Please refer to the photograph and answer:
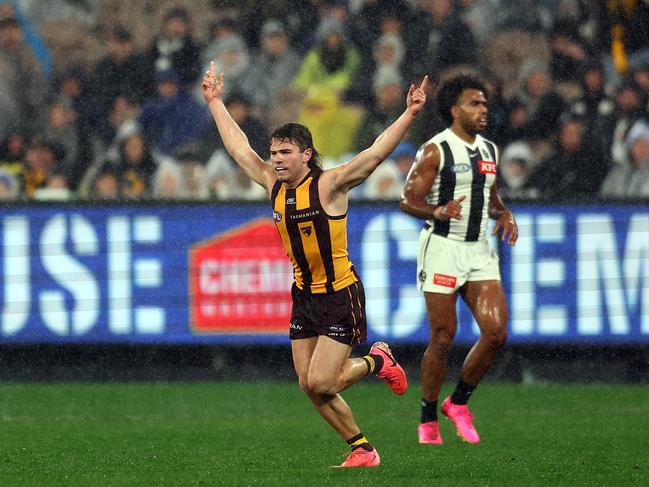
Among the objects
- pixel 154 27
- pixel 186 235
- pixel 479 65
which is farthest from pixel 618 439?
pixel 154 27

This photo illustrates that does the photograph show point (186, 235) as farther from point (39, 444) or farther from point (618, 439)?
point (618, 439)

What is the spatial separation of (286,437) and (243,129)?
4749mm

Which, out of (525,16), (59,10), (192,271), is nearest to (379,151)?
(192,271)

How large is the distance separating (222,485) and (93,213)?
567cm

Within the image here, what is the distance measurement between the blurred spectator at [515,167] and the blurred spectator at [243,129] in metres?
2.27

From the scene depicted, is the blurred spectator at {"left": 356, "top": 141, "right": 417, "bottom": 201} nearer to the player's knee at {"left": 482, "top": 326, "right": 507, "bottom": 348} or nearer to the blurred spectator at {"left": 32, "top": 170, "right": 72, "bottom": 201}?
the blurred spectator at {"left": 32, "top": 170, "right": 72, "bottom": 201}

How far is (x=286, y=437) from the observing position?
865 centimetres

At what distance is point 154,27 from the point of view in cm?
1348

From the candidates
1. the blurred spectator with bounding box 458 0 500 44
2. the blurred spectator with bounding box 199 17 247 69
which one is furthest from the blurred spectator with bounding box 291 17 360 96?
the blurred spectator with bounding box 458 0 500 44

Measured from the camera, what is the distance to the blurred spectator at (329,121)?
41.6 ft

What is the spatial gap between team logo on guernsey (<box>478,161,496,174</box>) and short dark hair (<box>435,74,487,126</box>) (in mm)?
372

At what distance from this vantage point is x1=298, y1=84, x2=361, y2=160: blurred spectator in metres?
12.7

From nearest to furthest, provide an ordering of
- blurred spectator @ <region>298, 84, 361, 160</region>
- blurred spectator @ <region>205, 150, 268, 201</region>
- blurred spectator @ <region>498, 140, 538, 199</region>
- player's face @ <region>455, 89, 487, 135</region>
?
player's face @ <region>455, 89, 487, 135</region>, blurred spectator @ <region>498, 140, 538, 199</region>, blurred spectator @ <region>205, 150, 268, 201</region>, blurred spectator @ <region>298, 84, 361, 160</region>

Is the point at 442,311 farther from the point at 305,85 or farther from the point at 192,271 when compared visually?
the point at 305,85
